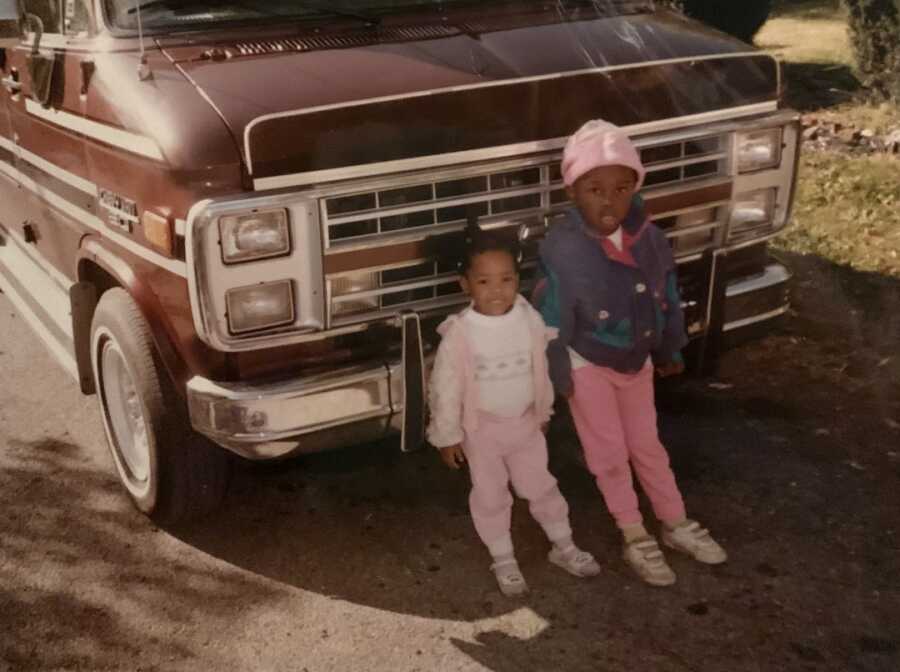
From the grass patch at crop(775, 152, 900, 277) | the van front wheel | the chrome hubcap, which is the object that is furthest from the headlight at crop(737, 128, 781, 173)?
the grass patch at crop(775, 152, 900, 277)

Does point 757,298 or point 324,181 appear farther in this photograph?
point 757,298

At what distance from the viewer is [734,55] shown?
13.2ft

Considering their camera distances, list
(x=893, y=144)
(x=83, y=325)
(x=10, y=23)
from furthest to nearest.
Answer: (x=893, y=144) < (x=10, y=23) < (x=83, y=325)

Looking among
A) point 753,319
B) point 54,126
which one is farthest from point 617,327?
point 54,126

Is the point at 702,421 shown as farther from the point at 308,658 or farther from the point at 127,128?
the point at 127,128

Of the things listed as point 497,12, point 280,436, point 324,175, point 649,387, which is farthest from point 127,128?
point 649,387

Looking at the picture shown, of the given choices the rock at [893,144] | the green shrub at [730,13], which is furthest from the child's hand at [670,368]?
the green shrub at [730,13]

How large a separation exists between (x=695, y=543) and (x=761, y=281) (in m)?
1.09

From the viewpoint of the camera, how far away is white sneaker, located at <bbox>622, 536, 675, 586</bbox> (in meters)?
3.65

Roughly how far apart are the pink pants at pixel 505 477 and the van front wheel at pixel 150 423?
96 cm

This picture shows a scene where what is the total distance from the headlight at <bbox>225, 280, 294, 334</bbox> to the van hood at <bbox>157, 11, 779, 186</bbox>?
321 millimetres

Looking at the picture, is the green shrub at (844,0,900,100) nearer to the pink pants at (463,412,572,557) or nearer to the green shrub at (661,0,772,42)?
the green shrub at (661,0,772,42)

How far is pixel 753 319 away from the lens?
13.9 ft

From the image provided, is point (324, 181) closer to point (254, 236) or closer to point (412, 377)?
point (254, 236)
